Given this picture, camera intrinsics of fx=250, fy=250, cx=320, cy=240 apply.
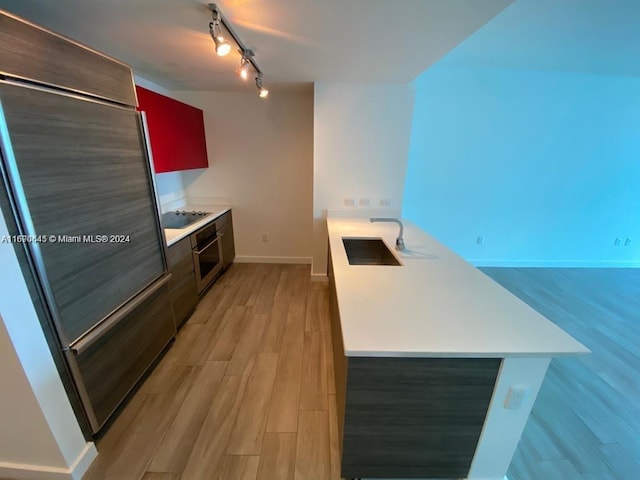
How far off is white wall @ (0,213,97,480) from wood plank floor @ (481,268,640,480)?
2.23 meters

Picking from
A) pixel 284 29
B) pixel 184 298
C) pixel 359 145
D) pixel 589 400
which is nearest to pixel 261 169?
pixel 359 145

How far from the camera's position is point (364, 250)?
2412 millimetres

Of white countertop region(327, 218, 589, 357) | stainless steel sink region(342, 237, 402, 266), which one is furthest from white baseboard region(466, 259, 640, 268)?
white countertop region(327, 218, 589, 357)

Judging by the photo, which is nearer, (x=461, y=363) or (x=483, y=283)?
(x=461, y=363)

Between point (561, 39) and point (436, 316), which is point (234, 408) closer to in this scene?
point (436, 316)

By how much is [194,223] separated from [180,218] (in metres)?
0.34

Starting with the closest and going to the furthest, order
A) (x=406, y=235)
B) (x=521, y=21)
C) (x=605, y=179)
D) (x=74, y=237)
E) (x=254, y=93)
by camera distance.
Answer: (x=74, y=237)
(x=521, y=21)
(x=406, y=235)
(x=254, y=93)
(x=605, y=179)

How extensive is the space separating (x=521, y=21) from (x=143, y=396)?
384 centimetres

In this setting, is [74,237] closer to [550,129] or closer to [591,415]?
[591,415]

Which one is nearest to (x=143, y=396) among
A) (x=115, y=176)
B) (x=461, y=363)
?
(x=115, y=176)

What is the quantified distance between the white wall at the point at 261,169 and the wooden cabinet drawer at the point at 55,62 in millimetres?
1932

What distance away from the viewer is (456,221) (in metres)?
3.68

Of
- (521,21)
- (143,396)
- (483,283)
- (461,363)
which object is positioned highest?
(521,21)

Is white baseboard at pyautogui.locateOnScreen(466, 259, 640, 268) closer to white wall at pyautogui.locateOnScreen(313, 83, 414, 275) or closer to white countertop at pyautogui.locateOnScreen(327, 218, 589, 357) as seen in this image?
white wall at pyautogui.locateOnScreen(313, 83, 414, 275)
